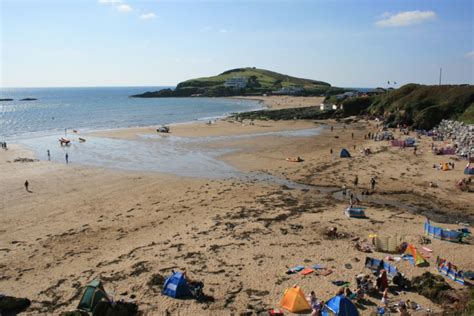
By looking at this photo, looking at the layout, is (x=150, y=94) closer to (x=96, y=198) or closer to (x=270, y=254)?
(x=96, y=198)

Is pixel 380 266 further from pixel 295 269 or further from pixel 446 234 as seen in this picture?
pixel 446 234

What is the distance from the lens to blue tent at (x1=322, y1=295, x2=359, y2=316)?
41.9 ft

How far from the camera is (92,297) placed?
13477 millimetres

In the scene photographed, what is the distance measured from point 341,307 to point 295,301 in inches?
63.8

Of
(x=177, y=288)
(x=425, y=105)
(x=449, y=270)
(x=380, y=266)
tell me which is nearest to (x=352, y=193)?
(x=380, y=266)

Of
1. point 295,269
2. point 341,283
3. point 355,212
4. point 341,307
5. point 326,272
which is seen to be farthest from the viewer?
point 355,212

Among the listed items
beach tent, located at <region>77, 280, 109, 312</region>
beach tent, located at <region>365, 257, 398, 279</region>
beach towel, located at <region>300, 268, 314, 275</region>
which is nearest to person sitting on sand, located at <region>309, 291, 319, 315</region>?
beach towel, located at <region>300, 268, 314, 275</region>

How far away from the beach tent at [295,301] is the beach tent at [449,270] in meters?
6.37

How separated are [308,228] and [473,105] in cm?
4548

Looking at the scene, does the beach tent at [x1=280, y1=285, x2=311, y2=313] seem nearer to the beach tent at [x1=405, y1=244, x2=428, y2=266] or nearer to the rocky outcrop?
the beach tent at [x1=405, y1=244, x2=428, y2=266]

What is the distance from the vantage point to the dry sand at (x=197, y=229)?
50.4 feet

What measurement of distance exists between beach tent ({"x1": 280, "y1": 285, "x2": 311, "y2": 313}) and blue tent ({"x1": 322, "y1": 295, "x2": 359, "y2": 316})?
0.76 metres

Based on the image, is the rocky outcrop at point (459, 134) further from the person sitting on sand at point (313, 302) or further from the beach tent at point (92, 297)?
the beach tent at point (92, 297)

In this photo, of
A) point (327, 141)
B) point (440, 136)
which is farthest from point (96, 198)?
point (440, 136)
